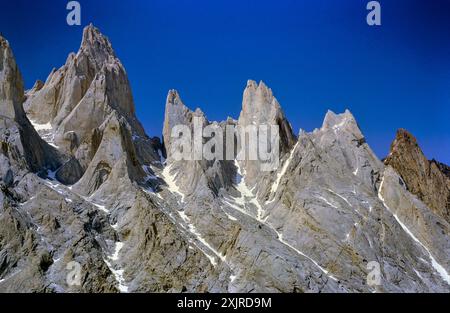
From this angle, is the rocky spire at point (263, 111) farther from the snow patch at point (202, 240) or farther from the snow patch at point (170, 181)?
the snow patch at point (202, 240)

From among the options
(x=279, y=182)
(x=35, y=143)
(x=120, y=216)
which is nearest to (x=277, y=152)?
(x=279, y=182)

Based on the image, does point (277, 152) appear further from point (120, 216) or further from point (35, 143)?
point (35, 143)

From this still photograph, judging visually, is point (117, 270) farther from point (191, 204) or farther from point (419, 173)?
point (419, 173)

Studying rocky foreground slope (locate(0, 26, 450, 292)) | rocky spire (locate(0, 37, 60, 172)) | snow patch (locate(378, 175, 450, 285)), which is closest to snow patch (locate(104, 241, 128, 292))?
rocky foreground slope (locate(0, 26, 450, 292))

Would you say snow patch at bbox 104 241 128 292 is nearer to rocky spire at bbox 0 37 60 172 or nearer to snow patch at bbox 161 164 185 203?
snow patch at bbox 161 164 185 203
